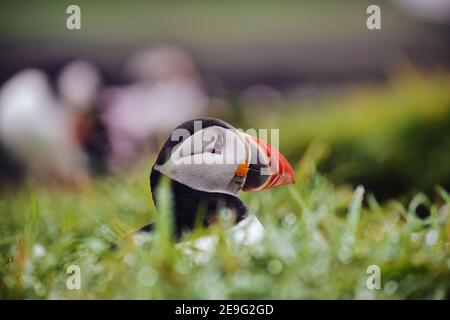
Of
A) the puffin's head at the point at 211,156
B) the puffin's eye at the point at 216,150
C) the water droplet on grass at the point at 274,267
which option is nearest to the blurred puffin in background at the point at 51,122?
the puffin's head at the point at 211,156

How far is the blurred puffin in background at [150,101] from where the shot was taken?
2.71 m

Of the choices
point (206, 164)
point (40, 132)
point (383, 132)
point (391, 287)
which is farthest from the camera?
point (383, 132)

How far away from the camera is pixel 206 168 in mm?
2398

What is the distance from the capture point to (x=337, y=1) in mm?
2658

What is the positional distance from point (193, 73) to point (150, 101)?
212mm

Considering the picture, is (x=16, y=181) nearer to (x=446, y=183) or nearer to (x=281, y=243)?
(x=281, y=243)

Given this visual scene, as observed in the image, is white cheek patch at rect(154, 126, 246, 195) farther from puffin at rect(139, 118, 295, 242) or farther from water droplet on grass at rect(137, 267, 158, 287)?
water droplet on grass at rect(137, 267, 158, 287)

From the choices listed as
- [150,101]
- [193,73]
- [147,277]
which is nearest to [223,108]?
[193,73]

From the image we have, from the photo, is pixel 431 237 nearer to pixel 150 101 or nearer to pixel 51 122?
pixel 150 101

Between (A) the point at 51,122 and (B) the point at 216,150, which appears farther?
(A) the point at 51,122

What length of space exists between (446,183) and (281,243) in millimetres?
970
